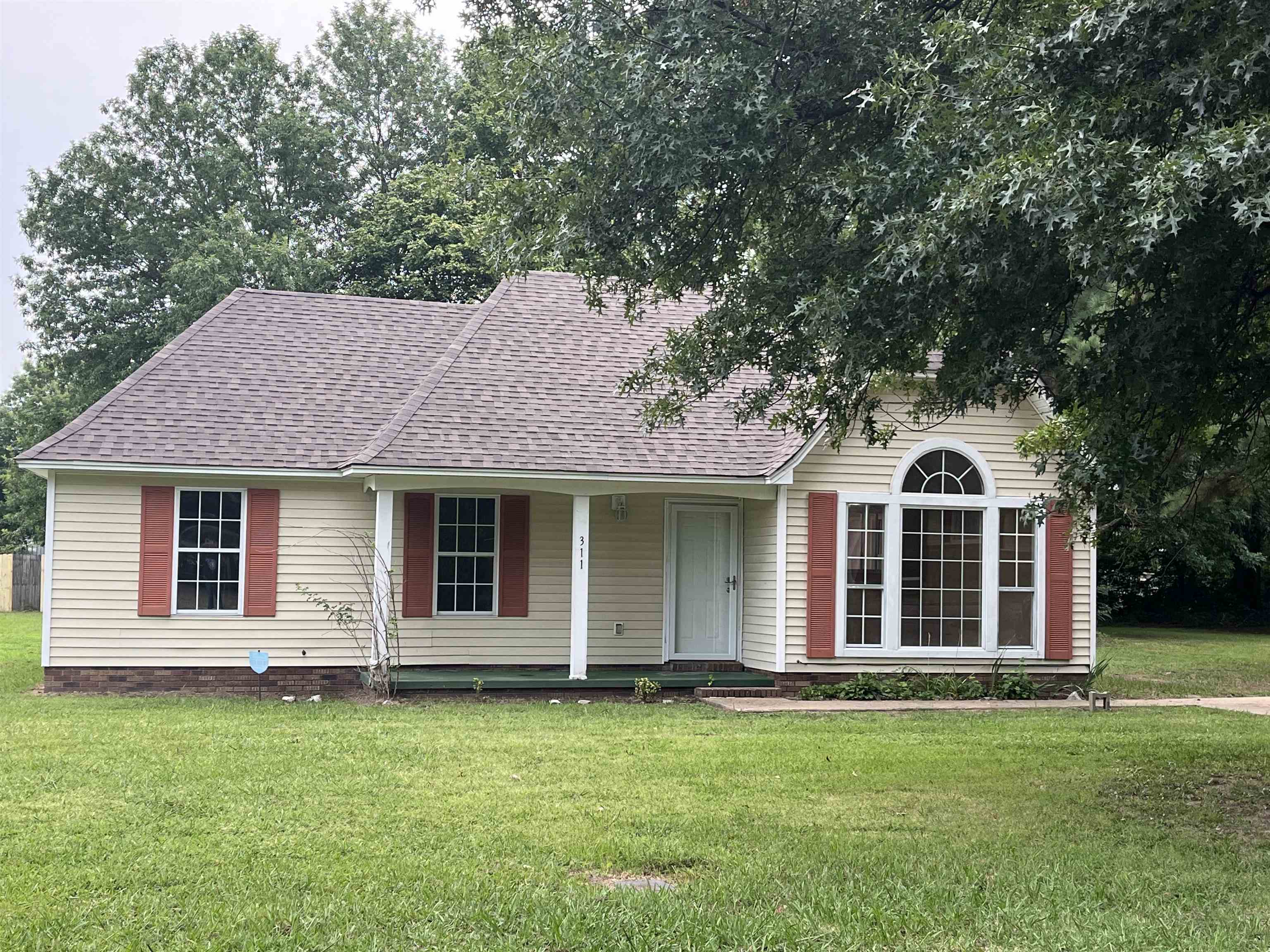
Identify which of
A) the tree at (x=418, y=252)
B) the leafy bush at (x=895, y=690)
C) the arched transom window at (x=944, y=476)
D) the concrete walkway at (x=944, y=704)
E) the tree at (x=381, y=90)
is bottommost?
the concrete walkway at (x=944, y=704)

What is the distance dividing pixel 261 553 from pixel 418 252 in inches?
Answer: 618

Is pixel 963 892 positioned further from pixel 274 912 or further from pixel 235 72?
pixel 235 72

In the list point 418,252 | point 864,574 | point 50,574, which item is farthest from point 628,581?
point 418,252

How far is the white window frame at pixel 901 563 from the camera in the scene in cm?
1596

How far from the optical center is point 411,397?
53.9ft

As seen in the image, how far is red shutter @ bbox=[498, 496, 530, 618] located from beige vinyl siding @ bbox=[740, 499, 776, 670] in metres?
2.86

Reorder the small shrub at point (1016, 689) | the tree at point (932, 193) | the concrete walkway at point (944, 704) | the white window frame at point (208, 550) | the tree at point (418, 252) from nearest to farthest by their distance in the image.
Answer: the tree at point (932, 193) → the concrete walkway at point (944, 704) → the white window frame at point (208, 550) → the small shrub at point (1016, 689) → the tree at point (418, 252)

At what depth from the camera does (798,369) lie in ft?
29.0

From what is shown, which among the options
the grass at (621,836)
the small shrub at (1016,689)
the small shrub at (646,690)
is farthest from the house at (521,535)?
the grass at (621,836)

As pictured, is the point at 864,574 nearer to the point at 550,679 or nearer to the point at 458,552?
the point at 550,679

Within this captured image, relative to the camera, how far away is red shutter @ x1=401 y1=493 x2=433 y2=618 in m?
16.2

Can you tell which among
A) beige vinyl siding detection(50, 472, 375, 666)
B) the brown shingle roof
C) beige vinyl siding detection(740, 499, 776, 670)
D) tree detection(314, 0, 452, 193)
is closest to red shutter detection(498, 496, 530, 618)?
the brown shingle roof

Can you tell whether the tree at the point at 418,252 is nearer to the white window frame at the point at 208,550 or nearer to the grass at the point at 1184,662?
the white window frame at the point at 208,550

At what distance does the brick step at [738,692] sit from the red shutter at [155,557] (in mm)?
6413
